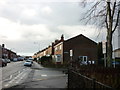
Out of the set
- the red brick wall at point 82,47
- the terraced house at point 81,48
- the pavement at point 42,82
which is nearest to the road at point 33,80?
the pavement at point 42,82

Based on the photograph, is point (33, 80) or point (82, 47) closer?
point (33, 80)

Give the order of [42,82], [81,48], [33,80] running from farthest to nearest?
[81,48], [33,80], [42,82]

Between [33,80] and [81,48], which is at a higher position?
[81,48]

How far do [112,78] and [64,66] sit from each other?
3368 centimetres

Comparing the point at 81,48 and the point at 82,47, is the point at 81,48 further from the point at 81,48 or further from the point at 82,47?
the point at 82,47

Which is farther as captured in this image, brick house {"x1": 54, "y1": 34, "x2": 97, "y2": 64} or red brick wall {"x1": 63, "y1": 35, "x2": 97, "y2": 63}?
red brick wall {"x1": 63, "y1": 35, "x2": 97, "y2": 63}

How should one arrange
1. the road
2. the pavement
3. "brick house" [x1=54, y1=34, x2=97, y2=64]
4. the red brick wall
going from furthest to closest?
the red brick wall → "brick house" [x1=54, y1=34, x2=97, y2=64] → the road → the pavement

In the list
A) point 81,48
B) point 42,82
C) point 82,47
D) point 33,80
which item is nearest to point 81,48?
point 81,48

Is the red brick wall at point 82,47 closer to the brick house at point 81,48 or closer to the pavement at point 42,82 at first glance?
the brick house at point 81,48

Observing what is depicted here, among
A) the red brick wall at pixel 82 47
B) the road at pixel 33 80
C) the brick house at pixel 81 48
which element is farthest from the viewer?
the red brick wall at pixel 82 47

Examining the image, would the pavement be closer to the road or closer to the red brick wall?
the road

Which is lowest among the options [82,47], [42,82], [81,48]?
[42,82]

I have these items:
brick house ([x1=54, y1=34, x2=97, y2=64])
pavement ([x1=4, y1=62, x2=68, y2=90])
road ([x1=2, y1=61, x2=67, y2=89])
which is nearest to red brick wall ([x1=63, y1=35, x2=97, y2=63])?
brick house ([x1=54, y1=34, x2=97, y2=64])

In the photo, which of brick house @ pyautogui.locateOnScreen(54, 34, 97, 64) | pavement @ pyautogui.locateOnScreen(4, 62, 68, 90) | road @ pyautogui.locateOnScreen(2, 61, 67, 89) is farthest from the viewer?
brick house @ pyautogui.locateOnScreen(54, 34, 97, 64)
